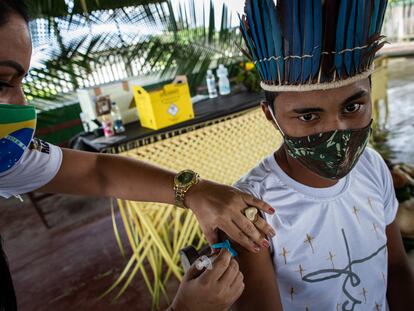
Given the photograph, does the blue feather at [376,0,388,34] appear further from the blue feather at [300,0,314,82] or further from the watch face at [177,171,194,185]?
the watch face at [177,171,194,185]

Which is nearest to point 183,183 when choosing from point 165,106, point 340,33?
point 340,33

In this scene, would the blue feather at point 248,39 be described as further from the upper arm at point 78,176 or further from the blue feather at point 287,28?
the upper arm at point 78,176

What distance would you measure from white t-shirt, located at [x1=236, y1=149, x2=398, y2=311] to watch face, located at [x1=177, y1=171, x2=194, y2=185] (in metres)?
0.18

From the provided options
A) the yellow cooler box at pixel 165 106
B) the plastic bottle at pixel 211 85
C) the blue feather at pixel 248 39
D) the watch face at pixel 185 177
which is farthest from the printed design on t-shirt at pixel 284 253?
the plastic bottle at pixel 211 85

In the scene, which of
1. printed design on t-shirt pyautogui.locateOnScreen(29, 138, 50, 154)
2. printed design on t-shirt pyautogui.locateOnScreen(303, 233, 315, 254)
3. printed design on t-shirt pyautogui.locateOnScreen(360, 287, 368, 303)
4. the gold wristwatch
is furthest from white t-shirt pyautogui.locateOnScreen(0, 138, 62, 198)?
printed design on t-shirt pyautogui.locateOnScreen(360, 287, 368, 303)

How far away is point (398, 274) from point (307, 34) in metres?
0.88

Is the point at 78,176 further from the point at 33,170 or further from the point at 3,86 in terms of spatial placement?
the point at 3,86

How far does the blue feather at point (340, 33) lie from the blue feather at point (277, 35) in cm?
13

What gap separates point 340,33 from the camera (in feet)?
2.64

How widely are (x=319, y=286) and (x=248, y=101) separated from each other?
167cm

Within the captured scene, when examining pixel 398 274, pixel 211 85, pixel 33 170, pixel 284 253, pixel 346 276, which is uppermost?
pixel 33 170

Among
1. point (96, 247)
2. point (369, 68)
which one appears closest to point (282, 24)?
point (369, 68)

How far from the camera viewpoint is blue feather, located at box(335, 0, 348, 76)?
2.55ft

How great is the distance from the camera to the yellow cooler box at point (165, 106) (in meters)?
2.08
